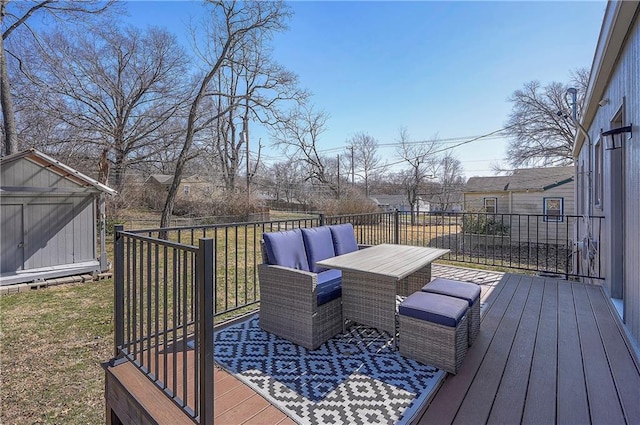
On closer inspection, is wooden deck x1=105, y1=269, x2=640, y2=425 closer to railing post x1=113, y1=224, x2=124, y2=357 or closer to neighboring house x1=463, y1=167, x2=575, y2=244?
railing post x1=113, y1=224, x2=124, y2=357

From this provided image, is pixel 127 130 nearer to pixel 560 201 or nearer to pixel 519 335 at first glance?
pixel 519 335

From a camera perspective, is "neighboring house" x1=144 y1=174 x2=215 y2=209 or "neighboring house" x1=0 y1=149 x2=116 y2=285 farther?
"neighboring house" x1=144 y1=174 x2=215 y2=209

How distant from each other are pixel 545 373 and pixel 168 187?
1556 cm

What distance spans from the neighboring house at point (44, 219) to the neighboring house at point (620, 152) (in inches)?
305

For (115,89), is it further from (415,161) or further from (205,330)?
(415,161)

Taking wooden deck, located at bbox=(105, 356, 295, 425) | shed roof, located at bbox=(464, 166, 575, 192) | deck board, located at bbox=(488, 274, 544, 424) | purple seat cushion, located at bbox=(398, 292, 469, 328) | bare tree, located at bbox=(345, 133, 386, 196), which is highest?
bare tree, located at bbox=(345, 133, 386, 196)

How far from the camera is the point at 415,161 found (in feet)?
70.9

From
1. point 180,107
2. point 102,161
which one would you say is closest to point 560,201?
point 180,107

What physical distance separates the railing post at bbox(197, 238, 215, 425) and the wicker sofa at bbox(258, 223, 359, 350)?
Answer: 41.7 inches

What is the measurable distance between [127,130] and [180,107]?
2.24 meters

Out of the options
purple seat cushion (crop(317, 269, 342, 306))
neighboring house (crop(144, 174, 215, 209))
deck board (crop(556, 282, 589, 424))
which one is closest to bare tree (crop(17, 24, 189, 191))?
neighboring house (crop(144, 174, 215, 209))

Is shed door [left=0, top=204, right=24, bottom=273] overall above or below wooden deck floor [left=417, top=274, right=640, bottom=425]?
above

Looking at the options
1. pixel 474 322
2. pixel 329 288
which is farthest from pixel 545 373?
pixel 329 288

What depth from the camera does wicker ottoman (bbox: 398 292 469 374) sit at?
80.9 inches
